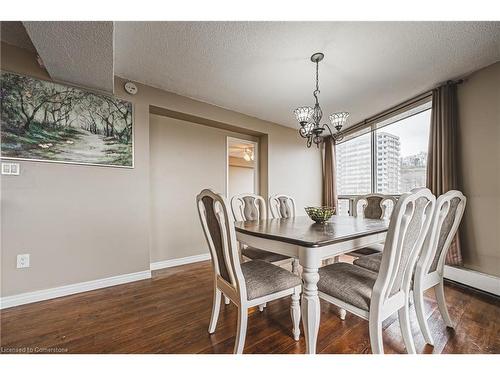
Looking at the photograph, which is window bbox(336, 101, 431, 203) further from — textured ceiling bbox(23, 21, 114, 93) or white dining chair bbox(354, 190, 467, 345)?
textured ceiling bbox(23, 21, 114, 93)

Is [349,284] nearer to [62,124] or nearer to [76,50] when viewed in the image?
[76,50]

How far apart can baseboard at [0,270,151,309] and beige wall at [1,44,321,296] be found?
0.04 m

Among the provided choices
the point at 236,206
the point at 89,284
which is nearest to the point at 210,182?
the point at 236,206

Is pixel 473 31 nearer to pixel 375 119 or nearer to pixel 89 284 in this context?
pixel 375 119

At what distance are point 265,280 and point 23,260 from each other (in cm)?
224

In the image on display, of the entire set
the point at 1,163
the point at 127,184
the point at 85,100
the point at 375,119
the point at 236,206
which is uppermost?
the point at 375,119

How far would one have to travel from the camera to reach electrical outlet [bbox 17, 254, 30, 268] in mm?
1836

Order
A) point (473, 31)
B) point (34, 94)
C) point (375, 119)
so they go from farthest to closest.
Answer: point (375, 119), point (34, 94), point (473, 31)

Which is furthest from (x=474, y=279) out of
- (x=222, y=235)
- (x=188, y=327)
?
(x=188, y=327)

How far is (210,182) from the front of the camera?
3268mm

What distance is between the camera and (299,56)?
77.1 inches

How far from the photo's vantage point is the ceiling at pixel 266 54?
160cm
